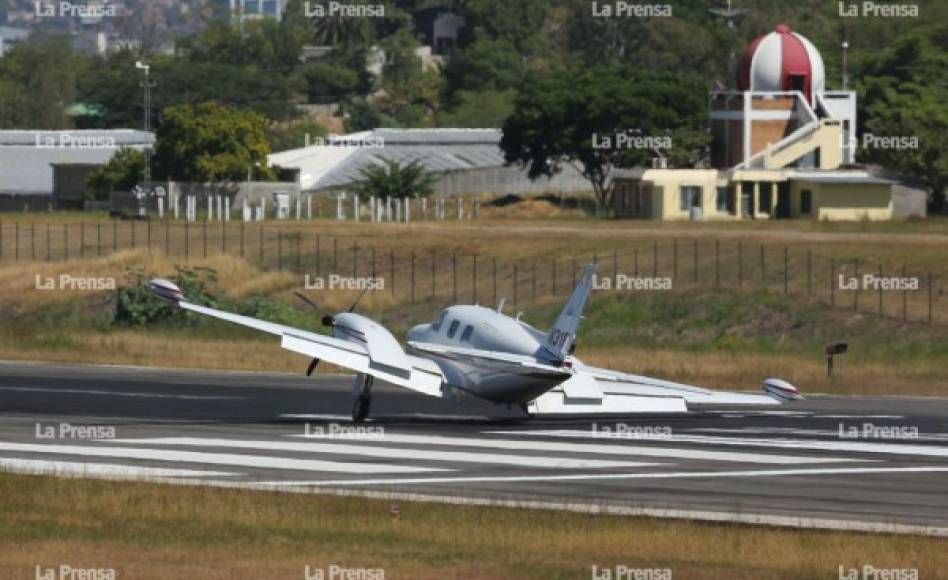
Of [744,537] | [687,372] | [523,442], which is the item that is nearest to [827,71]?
[687,372]

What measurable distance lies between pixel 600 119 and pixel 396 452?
9258cm

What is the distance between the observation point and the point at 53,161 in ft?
512

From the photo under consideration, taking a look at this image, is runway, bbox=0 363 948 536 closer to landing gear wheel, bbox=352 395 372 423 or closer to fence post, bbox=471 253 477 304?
landing gear wheel, bbox=352 395 372 423

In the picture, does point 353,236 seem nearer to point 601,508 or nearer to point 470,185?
point 470,185

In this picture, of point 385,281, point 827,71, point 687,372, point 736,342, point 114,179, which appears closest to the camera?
point 687,372

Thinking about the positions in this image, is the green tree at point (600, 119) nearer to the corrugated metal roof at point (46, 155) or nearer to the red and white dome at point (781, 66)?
the red and white dome at point (781, 66)

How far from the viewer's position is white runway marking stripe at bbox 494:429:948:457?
3834 centimetres

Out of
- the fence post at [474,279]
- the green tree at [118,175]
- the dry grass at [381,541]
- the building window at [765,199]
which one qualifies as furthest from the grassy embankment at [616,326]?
the green tree at [118,175]

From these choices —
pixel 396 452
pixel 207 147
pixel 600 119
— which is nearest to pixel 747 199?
pixel 600 119

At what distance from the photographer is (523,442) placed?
39219 mm

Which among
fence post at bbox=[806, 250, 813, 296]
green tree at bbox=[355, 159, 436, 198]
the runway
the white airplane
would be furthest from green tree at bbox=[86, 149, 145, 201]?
the white airplane

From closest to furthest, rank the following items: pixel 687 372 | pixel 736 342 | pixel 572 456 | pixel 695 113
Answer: pixel 572 456
pixel 687 372
pixel 736 342
pixel 695 113

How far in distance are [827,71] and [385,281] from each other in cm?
7248

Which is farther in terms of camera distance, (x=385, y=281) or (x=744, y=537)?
(x=385, y=281)
